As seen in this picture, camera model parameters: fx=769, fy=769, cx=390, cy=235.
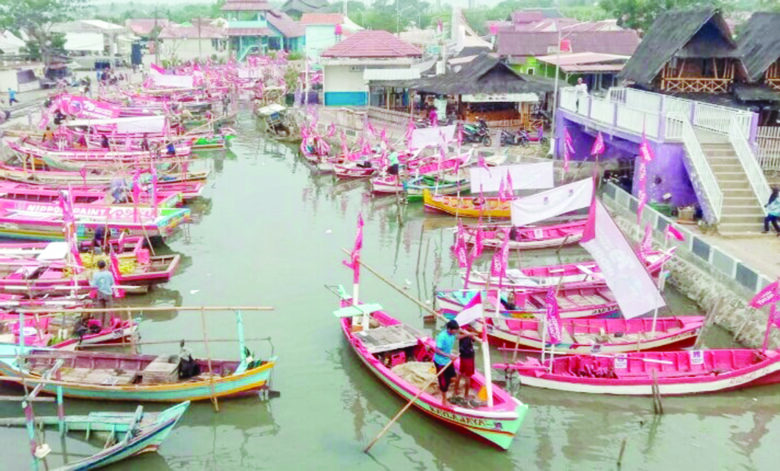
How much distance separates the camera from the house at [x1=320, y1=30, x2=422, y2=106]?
171 ft

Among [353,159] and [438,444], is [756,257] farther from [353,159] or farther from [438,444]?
[353,159]

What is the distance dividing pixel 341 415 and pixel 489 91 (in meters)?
27.5

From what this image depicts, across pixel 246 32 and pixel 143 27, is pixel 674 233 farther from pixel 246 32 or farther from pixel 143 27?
pixel 143 27

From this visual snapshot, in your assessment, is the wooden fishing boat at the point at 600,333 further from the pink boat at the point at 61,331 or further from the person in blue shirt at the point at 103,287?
the person in blue shirt at the point at 103,287

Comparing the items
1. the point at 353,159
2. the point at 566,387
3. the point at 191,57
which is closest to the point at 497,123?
the point at 353,159

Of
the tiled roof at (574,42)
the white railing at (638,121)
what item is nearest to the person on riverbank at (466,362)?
the white railing at (638,121)

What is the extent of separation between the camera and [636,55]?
3222 centimetres

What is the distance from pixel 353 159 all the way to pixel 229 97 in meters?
32.4

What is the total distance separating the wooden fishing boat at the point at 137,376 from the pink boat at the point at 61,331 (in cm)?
100

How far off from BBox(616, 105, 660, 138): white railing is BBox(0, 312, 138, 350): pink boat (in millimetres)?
16863

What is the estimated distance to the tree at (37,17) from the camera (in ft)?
222

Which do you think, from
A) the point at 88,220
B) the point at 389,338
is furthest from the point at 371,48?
the point at 389,338

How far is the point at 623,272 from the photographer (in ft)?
52.0

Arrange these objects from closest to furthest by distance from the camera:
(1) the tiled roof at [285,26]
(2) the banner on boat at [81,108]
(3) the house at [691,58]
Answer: (3) the house at [691,58] < (2) the banner on boat at [81,108] < (1) the tiled roof at [285,26]
